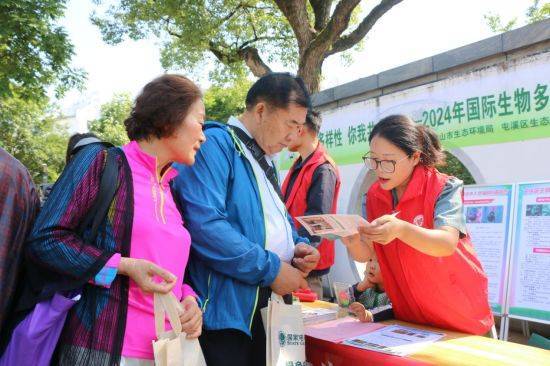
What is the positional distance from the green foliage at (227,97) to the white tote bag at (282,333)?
21.1 feet

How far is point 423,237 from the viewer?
1.73 meters

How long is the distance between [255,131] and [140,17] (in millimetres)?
9823

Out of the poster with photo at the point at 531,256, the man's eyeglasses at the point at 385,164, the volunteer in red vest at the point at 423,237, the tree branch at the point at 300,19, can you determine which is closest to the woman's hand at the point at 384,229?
the volunteer in red vest at the point at 423,237

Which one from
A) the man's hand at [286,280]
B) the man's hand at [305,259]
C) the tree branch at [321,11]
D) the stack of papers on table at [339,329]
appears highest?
the tree branch at [321,11]

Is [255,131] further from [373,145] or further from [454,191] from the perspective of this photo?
[454,191]

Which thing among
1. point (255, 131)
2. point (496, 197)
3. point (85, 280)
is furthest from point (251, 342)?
point (496, 197)

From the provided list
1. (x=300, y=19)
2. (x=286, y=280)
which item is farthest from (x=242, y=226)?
(x=300, y=19)

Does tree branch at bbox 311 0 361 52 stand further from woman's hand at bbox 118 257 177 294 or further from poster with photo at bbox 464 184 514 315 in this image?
woman's hand at bbox 118 257 177 294

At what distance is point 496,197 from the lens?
12.1ft

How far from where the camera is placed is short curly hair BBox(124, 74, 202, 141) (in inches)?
60.6

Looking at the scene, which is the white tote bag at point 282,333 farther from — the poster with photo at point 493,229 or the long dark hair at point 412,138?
the poster with photo at point 493,229

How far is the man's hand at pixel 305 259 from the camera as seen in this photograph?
6.02 feet

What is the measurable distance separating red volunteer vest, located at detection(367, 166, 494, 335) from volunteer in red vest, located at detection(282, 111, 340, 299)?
43.4 inches

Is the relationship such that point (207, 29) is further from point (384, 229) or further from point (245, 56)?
point (384, 229)
